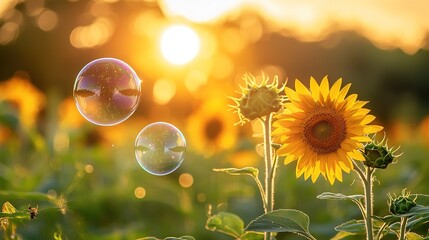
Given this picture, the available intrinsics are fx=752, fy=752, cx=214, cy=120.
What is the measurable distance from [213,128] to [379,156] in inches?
156

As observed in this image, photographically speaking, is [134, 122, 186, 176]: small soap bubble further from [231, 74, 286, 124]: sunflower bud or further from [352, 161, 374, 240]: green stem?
[352, 161, 374, 240]: green stem

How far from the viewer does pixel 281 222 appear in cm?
181

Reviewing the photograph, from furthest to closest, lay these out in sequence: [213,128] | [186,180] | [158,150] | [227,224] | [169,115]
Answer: [169,115] → [213,128] → [186,180] → [158,150] → [227,224]

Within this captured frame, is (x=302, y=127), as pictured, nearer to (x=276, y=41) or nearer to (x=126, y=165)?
(x=126, y=165)

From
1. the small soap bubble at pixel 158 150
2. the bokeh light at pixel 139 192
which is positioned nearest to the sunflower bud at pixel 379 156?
the small soap bubble at pixel 158 150

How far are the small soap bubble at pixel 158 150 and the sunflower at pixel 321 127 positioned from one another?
916mm

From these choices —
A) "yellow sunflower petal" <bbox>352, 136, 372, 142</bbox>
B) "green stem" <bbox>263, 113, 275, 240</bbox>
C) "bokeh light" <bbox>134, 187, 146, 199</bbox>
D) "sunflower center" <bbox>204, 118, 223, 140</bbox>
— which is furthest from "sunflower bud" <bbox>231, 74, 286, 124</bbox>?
"sunflower center" <bbox>204, 118, 223, 140</bbox>

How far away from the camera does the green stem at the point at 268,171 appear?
75.7 inches

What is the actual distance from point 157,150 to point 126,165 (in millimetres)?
2810

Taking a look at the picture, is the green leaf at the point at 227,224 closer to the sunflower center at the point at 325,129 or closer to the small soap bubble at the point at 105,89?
the sunflower center at the point at 325,129

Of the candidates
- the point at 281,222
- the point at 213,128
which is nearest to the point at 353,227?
the point at 281,222

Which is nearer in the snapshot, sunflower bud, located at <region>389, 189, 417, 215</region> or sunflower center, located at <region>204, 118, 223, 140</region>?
sunflower bud, located at <region>389, 189, 417, 215</region>

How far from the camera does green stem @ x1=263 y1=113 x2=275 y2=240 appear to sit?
1924mm

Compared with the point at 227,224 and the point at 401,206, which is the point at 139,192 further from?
the point at 401,206
